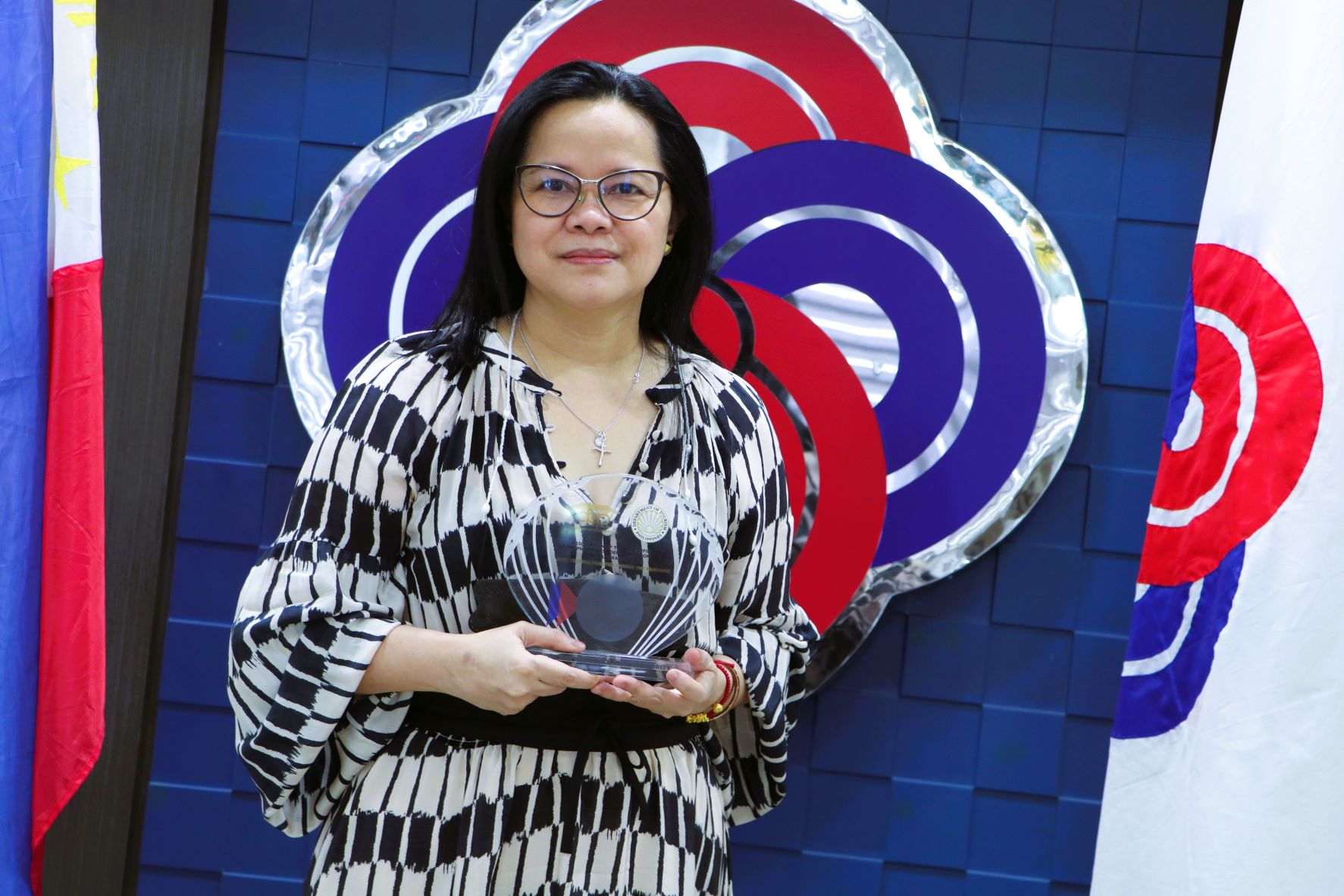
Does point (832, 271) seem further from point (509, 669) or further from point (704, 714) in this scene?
point (509, 669)

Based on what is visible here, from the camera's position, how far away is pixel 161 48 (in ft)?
6.08

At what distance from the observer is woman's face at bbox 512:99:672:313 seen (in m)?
1.19

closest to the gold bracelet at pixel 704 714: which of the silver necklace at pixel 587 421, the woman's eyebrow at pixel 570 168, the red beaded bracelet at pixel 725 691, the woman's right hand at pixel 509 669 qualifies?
the red beaded bracelet at pixel 725 691

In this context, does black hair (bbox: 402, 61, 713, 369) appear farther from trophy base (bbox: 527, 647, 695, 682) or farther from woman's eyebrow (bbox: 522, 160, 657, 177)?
trophy base (bbox: 527, 647, 695, 682)

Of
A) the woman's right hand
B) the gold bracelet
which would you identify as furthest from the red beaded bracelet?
the woman's right hand

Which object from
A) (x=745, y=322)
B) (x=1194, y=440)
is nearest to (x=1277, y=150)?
(x=1194, y=440)

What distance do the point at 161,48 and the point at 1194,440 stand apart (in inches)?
62.3

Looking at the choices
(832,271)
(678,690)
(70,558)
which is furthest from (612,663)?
(832,271)

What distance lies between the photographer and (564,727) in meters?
1.16

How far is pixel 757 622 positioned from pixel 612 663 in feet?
0.89

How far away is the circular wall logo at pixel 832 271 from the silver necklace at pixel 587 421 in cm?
55

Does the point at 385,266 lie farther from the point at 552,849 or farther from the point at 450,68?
the point at 552,849

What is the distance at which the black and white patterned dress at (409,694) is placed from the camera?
44.3 inches

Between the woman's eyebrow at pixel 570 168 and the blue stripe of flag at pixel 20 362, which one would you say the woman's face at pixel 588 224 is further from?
the blue stripe of flag at pixel 20 362
